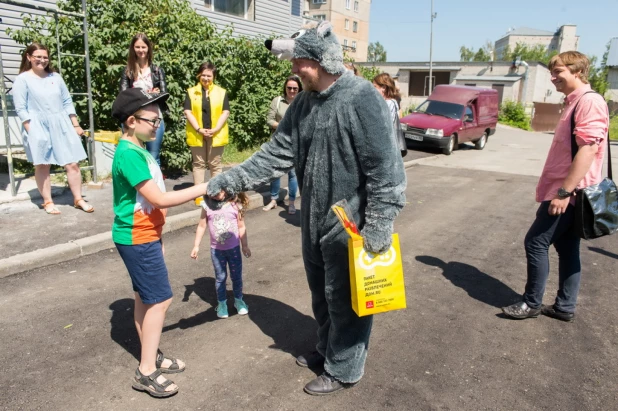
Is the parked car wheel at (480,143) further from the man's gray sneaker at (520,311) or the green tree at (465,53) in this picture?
the green tree at (465,53)

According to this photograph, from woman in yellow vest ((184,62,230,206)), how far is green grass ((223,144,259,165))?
320 centimetres

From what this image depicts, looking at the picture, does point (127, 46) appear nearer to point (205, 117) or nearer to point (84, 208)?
point (205, 117)

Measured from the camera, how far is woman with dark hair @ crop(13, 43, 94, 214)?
20.4ft

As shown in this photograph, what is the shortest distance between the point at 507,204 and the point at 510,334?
5.29 m

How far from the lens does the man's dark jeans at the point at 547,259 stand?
13.3 ft

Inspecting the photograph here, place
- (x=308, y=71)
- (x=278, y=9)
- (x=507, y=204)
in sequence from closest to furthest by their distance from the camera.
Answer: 1. (x=308, y=71)
2. (x=507, y=204)
3. (x=278, y=9)

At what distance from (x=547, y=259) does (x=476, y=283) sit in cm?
97

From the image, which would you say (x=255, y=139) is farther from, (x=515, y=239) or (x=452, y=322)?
(x=452, y=322)

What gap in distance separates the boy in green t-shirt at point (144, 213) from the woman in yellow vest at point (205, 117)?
161 inches

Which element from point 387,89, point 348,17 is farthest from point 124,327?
point 348,17

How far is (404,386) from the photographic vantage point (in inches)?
126

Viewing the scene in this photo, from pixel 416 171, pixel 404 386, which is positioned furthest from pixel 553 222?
pixel 416 171

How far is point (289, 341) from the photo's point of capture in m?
3.76

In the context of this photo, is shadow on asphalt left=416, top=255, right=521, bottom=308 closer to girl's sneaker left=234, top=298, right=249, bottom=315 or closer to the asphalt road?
the asphalt road
